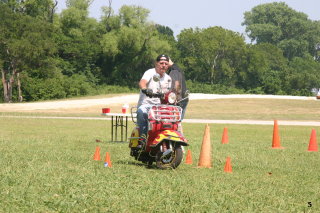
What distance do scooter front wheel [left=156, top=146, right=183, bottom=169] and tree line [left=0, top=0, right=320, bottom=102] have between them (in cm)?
4909

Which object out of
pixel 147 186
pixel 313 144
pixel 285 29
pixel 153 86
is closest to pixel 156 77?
pixel 153 86

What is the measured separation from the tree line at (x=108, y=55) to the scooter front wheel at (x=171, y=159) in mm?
49091

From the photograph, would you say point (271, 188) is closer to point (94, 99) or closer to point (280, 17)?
point (94, 99)

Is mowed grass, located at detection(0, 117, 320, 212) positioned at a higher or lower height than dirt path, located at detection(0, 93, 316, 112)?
higher

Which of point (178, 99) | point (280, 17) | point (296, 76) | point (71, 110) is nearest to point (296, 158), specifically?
point (178, 99)

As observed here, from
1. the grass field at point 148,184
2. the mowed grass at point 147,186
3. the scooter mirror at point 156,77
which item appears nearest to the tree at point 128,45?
the grass field at point 148,184

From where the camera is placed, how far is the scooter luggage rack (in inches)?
393

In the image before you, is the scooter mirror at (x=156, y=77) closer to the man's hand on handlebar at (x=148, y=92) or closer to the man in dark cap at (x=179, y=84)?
the man's hand on handlebar at (x=148, y=92)

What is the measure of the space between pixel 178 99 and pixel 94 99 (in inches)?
1823

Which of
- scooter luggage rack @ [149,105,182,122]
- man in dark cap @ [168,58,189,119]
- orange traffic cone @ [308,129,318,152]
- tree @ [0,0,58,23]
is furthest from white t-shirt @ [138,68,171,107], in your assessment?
tree @ [0,0,58,23]

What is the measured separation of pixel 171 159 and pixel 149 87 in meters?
1.32

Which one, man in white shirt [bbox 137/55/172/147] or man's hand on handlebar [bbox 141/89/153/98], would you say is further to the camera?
man in white shirt [bbox 137/55/172/147]

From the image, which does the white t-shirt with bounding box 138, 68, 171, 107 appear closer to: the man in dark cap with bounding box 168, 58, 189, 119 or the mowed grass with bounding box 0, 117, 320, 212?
the man in dark cap with bounding box 168, 58, 189, 119

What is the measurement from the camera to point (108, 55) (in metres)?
73.3
